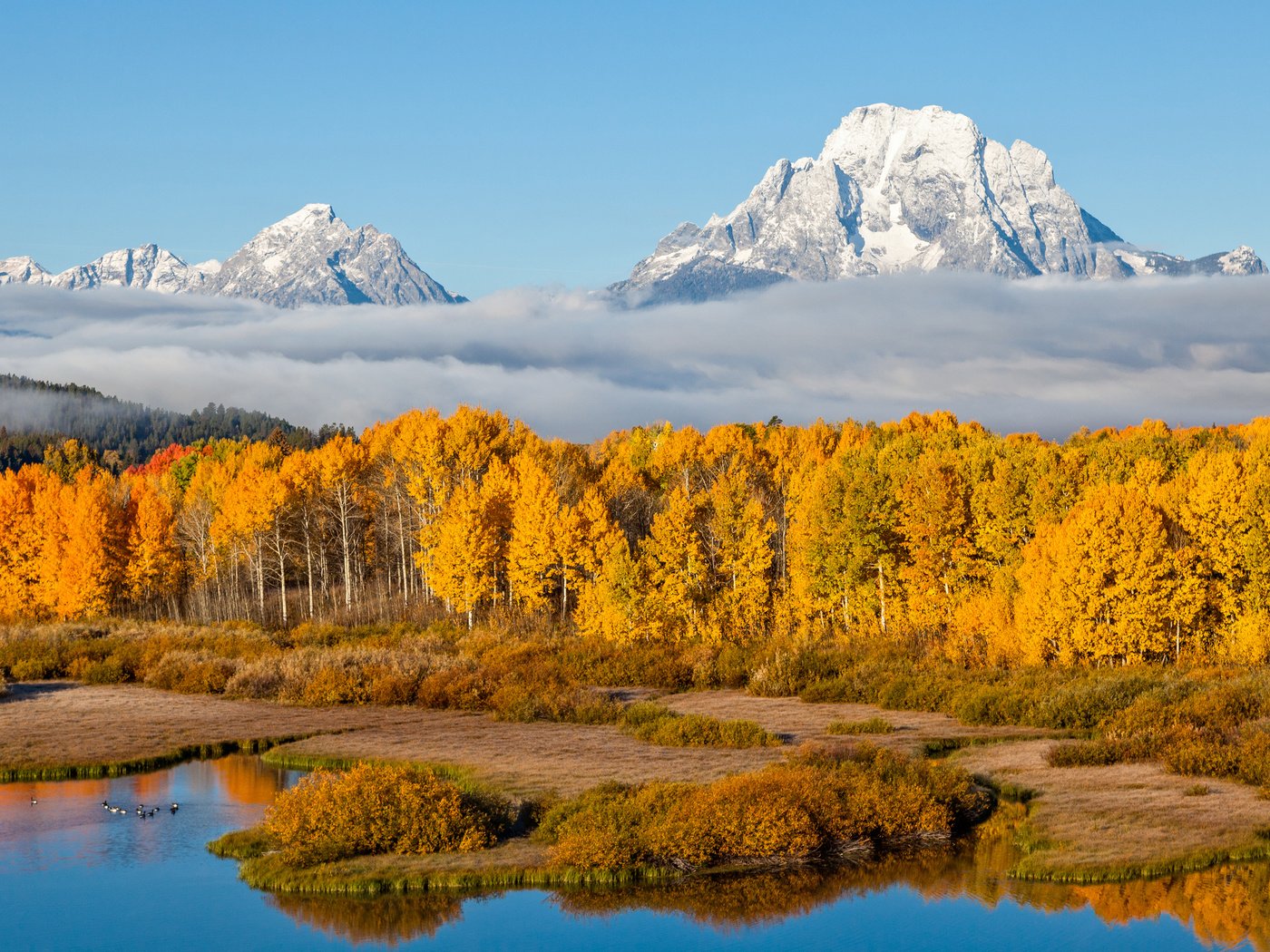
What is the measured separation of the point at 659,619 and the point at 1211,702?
35.8 metres

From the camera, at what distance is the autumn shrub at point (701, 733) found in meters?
48.1

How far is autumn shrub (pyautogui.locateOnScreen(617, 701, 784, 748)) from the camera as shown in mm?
48062

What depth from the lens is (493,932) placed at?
28.9 metres

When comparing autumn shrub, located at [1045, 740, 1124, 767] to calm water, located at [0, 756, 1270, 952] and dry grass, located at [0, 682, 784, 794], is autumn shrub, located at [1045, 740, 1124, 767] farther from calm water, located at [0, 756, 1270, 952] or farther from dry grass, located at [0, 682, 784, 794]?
calm water, located at [0, 756, 1270, 952]

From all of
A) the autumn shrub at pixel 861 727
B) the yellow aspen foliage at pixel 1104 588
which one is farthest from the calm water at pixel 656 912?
the yellow aspen foliage at pixel 1104 588

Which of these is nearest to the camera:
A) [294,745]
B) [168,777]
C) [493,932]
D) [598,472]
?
[493,932]

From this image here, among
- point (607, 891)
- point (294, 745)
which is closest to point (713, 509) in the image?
point (294, 745)

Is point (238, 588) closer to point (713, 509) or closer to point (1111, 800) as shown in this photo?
point (713, 509)

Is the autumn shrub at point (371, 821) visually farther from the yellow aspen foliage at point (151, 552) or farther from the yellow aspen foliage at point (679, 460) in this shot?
the yellow aspen foliage at point (679, 460)

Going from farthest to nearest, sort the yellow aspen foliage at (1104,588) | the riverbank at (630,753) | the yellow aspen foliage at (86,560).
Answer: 1. the yellow aspen foliage at (86,560)
2. the yellow aspen foliage at (1104,588)
3. the riverbank at (630,753)

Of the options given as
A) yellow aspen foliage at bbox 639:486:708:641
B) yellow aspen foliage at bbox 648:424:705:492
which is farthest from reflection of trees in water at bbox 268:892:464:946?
yellow aspen foliage at bbox 648:424:705:492

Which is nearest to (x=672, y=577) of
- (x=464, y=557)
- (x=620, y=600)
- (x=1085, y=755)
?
(x=620, y=600)

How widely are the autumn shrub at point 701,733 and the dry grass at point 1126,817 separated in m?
7.85

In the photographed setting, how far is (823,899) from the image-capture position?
30719mm
